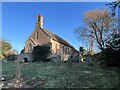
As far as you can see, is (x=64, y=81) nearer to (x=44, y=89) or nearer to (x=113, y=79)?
(x=44, y=89)

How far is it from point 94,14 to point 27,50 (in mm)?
15974

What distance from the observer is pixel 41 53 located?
40375mm

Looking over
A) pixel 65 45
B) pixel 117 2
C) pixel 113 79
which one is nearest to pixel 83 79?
pixel 113 79

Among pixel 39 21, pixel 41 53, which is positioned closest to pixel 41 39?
pixel 39 21

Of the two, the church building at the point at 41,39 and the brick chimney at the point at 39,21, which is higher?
the brick chimney at the point at 39,21

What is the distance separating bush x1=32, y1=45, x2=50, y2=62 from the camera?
39641mm

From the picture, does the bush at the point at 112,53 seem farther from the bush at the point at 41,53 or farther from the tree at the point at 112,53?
the bush at the point at 41,53

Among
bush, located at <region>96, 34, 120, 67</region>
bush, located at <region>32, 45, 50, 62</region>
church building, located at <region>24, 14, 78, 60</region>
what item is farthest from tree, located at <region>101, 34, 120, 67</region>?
church building, located at <region>24, 14, 78, 60</region>

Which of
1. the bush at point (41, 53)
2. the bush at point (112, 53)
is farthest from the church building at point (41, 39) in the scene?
the bush at point (112, 53)

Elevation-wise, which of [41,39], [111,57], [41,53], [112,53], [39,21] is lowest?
[111,57]

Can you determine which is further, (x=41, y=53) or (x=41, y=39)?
(x=41, y=39)

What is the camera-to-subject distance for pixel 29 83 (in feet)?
45.9

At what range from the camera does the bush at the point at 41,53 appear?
1561 inches

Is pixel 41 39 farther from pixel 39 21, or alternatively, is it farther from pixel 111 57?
pixel 111 57
